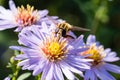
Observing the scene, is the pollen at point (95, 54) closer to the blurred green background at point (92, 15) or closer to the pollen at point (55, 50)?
the pollen at point (55, 50)

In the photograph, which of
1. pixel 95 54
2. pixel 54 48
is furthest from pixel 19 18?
pixel 95 54

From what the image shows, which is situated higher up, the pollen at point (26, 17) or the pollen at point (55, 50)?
the pollen at point (26, 17)

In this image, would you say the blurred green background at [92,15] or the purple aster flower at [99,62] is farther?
the blurred green background at [92,15]

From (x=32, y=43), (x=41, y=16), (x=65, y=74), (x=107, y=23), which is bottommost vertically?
(x=65, y=74)

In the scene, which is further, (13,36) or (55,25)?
(13,36)

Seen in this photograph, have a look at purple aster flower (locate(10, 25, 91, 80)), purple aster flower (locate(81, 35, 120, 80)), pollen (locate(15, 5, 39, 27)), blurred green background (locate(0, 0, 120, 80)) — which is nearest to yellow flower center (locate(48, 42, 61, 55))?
purple aster flower (locate(10, 25, 91, 80))

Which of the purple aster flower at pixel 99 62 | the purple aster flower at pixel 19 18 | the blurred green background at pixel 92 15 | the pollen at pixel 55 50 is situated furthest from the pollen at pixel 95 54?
the blurred green background at pixel 92 15

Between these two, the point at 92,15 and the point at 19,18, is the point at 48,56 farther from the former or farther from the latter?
the point at 92,15

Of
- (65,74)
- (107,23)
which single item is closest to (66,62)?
(65,74)

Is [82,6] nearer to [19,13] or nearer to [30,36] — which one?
[19,13]
